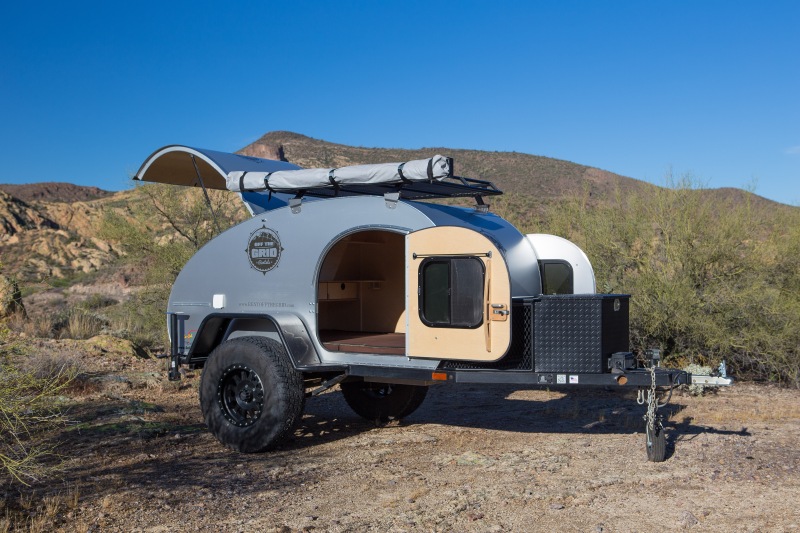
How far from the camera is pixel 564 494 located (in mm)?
6148

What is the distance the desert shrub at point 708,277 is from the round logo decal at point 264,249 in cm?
669

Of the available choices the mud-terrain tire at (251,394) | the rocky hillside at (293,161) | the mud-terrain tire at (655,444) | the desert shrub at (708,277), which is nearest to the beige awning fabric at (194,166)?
the mud-terrain tire at (251,394)

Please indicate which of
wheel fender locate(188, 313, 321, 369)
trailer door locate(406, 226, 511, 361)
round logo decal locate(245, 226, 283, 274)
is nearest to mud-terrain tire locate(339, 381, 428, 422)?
wheel fender locate(188, 313, 321, 369)

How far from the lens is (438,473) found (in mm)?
6953

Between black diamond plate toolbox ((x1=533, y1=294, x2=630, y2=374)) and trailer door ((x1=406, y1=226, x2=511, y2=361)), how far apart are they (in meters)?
0.42

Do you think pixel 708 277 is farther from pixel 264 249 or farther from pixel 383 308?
pixel 264 249

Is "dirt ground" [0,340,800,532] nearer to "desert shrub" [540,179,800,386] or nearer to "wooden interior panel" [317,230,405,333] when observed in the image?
"wooden interior panel" [317,230,405,333]

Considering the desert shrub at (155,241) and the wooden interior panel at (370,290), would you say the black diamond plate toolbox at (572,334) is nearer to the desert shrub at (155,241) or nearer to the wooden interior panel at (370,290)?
the wooden interior panel at (370,290)

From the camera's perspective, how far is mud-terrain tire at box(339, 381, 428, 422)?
9.49m

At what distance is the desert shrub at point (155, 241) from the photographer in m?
17.2

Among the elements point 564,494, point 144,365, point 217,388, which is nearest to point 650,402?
point 564,494

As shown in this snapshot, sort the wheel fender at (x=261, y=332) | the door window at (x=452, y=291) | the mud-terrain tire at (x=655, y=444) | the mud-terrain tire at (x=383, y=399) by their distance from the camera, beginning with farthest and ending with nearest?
the mud-terrain tire at (x=383, y=399), the wheel fender at (x=261, y=332), the mud-terrain tire at (x=655, y=444), the door window at (x=452, y=291)

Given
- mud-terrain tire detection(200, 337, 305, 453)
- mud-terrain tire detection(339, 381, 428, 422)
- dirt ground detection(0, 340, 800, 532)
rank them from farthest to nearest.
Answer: mud-terrain tire detection(339, 381, 428, 422), mud-terrain tire detection(200, 337, 305, 453), dirt ground detection(0, 340, 800, 532)

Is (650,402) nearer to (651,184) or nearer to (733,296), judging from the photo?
(733,296)
